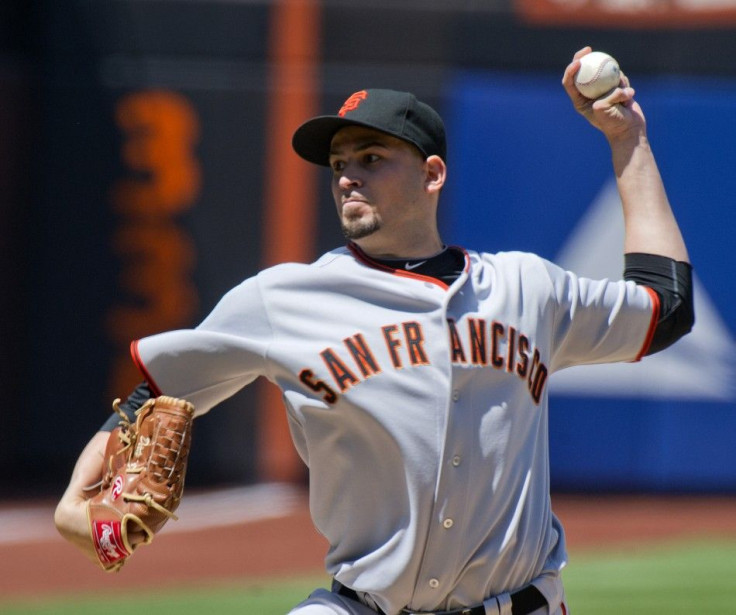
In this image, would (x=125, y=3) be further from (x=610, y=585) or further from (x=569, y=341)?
(x=569, y=341)

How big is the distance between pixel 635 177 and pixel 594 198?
22.6 feet

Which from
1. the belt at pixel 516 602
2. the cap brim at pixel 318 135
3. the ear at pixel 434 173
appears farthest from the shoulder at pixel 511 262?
the belt at pixel 516 602

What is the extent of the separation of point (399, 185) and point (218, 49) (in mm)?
7493

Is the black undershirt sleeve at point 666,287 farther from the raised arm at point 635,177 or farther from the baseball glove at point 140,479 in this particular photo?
the baseball glove at point 140,479

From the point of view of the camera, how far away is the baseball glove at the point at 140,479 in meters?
2.72

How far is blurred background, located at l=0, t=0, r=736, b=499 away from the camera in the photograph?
32.8 ft

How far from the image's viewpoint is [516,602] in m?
2.90

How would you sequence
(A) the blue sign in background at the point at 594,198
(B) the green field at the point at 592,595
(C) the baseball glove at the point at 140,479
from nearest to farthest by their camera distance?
(C) the baseball glove at the point at 140,479, (B) the green field at the point at 592,595, (A) the blue sign in background at the point at 594,198

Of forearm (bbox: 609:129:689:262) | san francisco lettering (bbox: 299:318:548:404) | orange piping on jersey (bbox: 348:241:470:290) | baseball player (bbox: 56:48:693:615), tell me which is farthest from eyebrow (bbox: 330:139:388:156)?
forearm (bbox: 609:129:689:262)

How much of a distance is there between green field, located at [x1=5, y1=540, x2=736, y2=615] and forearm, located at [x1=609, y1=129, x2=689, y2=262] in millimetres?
3530

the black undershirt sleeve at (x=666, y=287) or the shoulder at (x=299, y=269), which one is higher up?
the shoulder at (x=299, y=269)

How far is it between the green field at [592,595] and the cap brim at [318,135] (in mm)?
3609

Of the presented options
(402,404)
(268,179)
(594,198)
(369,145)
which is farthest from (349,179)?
(268,179)

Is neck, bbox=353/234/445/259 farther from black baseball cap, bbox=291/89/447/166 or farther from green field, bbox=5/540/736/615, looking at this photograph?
green field, bbox=5/540/736/615
